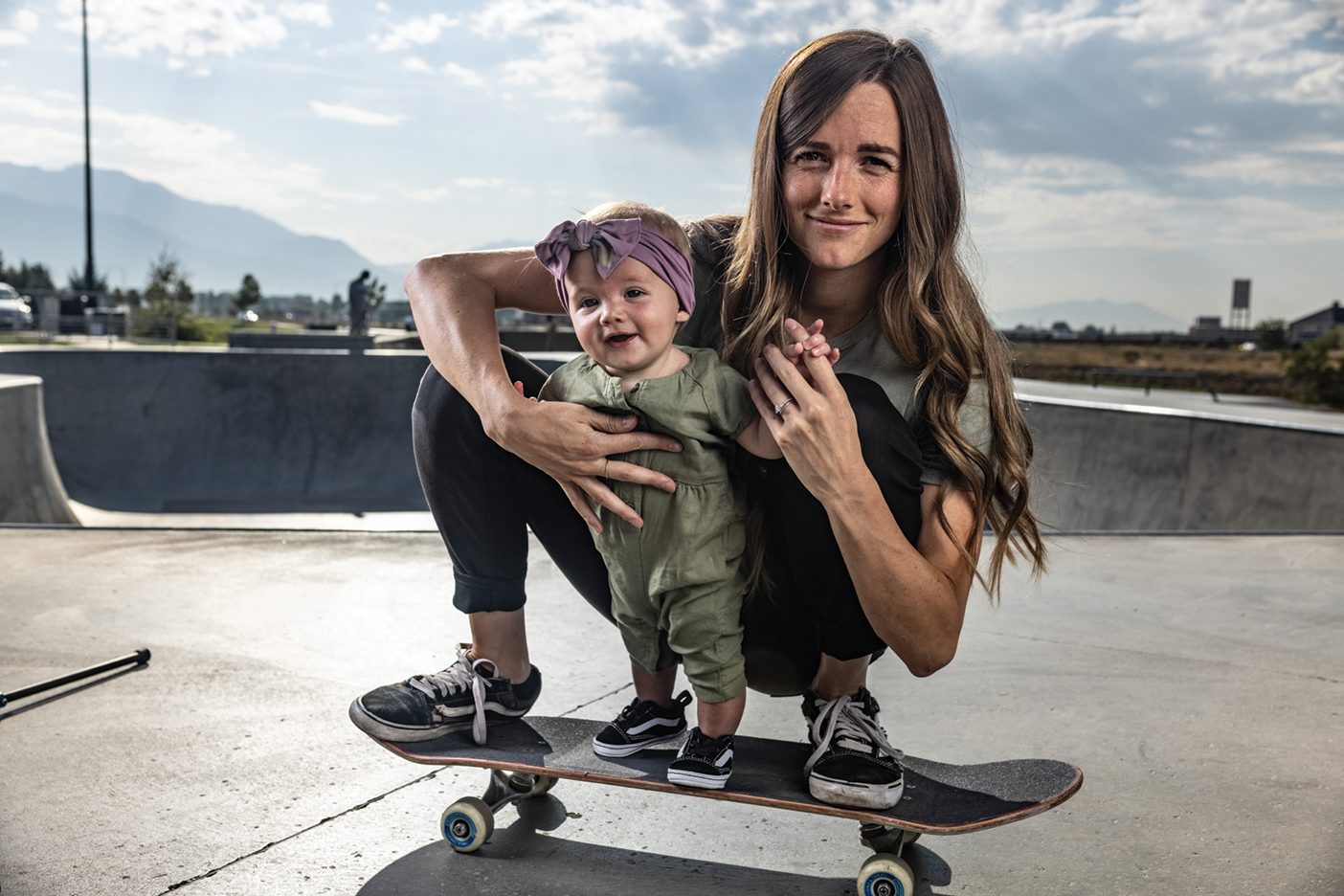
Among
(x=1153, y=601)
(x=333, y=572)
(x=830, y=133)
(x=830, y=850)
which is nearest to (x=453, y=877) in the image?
(x=830, y=850)

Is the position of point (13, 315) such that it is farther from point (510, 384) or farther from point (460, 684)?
point (510, 384)

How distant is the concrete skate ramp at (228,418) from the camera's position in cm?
1181

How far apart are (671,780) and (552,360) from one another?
341 inches

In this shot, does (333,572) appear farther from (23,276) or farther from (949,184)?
(23,276)

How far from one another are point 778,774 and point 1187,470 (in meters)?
8.06

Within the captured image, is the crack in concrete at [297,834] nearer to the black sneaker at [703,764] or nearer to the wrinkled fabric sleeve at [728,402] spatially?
the black sneaker at [703,764]

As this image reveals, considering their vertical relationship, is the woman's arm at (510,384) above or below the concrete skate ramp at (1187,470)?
above

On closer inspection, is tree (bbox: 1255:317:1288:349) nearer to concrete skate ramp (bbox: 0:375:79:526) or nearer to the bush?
the bush

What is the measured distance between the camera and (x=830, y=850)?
232 cm

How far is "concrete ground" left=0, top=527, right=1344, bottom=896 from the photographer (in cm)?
219

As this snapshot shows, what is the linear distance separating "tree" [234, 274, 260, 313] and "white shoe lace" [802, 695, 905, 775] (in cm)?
5286

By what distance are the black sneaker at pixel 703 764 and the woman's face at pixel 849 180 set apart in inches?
36.1

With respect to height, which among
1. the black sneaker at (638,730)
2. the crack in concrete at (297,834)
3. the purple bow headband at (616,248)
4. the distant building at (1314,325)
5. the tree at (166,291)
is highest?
the distant building at (1314,325)

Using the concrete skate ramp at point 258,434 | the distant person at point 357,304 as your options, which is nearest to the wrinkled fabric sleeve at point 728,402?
the concrete skate ramp at point 258,434
